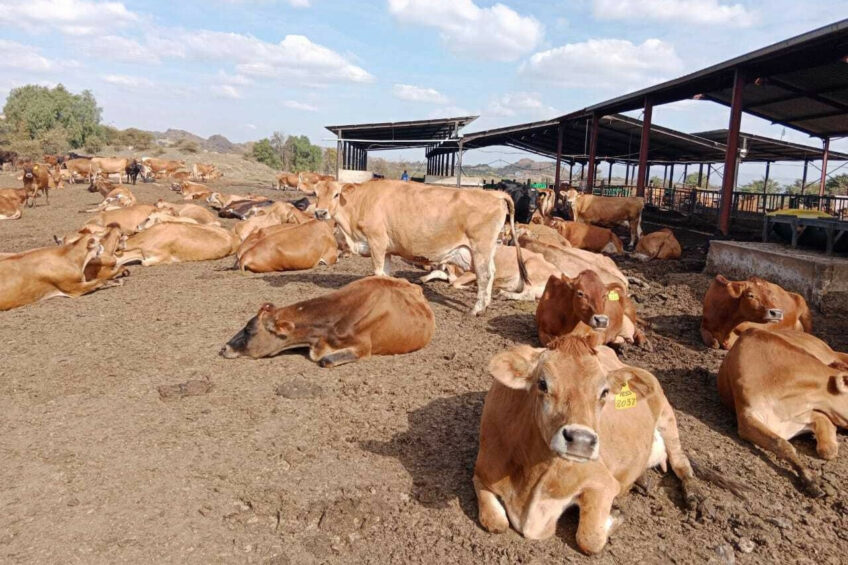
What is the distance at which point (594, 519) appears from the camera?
10.5ft

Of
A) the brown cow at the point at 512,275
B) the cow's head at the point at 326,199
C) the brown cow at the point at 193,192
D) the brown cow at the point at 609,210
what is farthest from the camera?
the brown cow at the point at 193,192

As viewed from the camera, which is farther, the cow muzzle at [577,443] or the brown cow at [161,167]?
the brown cow at [161,167]

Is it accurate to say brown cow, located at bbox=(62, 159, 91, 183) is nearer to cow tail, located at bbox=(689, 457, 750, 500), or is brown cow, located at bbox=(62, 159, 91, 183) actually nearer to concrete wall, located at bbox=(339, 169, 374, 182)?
concrete wall, located at bbox=(339, 169, 374, 182)

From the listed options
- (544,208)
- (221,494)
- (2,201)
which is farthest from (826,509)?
(2,201)

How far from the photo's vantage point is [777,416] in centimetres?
473

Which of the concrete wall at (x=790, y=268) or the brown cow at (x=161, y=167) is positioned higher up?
the brown cow at (x=161, y=167)

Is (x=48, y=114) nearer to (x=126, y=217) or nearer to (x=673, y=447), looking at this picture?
(x=126, y=217)

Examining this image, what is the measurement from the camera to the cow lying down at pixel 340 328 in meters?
6.09

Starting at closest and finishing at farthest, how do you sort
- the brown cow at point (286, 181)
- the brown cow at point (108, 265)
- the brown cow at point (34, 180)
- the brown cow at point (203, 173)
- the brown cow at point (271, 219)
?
1. the brown cow at point (108, 265)
2. the brown cow at point (271, 219)
3. the brown cow at point (34, 180)
4. the brown cow at point (203, 173)
5. the brown cow at point (286, 181)

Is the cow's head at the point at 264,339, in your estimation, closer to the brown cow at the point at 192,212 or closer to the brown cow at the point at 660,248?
the brown cow at the point at 660,248

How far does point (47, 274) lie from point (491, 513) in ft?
25.2

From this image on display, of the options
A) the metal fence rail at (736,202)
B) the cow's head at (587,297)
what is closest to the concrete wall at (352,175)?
the metal fence rail at (736,202)

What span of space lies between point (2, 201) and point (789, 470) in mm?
20283

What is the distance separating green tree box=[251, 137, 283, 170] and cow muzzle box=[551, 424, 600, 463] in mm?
70045
